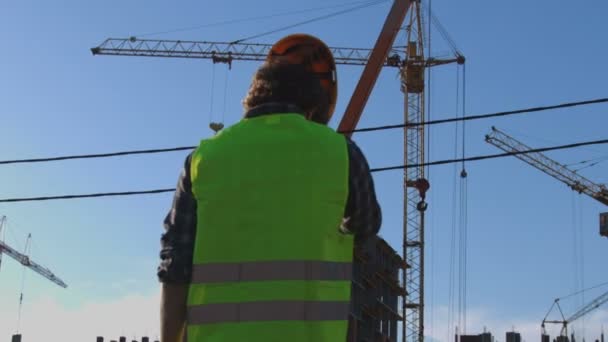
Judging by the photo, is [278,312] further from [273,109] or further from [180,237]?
[273,109]

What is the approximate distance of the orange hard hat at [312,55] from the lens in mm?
3580

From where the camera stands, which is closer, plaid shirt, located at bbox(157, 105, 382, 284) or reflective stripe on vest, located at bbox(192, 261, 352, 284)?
reflective stripe on vest, located at bbox(192, 261, 352, 284)

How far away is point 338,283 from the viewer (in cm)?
294

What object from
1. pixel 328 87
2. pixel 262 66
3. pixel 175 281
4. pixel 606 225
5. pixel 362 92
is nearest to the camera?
pixel 175 281

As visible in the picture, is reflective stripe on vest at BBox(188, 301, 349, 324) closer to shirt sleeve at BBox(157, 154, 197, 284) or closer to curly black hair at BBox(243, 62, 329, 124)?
shirt sleeve at BBox(157, 154, 197, 284)

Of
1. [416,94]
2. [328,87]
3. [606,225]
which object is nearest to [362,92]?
[328,87]

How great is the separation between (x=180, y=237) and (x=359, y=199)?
0.56m

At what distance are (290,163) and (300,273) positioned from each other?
332mm

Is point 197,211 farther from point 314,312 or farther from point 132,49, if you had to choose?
point 132,49

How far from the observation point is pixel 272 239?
2934 mm

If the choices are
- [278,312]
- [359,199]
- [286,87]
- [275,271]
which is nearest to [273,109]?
[286,87]

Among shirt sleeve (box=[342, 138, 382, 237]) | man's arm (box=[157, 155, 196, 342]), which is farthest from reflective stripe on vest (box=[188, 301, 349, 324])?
shirt sleeve (box=[342, 138, 382, 237])

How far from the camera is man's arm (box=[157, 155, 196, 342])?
3086 millimetres

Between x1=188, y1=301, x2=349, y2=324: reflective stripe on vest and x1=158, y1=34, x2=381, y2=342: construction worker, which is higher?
x1=158, y1=34, x2=381, y2=342: construction worker
